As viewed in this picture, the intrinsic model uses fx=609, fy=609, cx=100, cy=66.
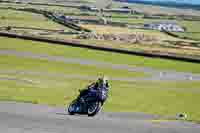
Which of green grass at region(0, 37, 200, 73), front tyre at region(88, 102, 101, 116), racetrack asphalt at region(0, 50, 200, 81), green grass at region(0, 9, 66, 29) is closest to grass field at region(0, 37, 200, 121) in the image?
green grass at region(0, 37, 200, 73)

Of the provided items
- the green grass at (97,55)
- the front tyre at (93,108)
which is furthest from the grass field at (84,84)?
the front tyre at (93,108)

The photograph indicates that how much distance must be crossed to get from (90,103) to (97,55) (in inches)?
1559

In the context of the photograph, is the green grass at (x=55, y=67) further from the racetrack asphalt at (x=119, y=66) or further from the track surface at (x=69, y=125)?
the track surface at (x=69, y=125)

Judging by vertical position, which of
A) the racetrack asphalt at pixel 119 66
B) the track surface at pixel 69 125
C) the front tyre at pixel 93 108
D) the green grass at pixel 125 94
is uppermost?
the track surface at pixel 69 125

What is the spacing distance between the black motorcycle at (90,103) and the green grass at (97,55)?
35392 mm

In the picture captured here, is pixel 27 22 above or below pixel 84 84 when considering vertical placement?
below

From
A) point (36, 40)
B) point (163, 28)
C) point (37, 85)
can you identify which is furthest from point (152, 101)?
point (163, 28)

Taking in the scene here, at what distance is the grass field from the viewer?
3125 cm

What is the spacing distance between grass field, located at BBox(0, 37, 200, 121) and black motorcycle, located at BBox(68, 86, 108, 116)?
5.23 m

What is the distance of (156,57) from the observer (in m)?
63.0

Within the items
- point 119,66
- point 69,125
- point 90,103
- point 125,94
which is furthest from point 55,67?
point 69,125

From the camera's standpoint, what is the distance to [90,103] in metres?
22.6

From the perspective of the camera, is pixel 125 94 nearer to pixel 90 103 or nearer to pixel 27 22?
pixel 90 103

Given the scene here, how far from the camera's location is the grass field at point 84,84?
1230 inches
